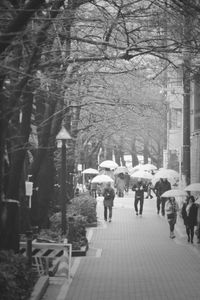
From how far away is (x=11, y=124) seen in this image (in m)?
16.3

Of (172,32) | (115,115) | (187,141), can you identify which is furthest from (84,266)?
(115,115)

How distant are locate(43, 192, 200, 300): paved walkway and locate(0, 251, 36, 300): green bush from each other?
135 cm

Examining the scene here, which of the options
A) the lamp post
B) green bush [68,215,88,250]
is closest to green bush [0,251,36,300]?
green bush [68,215,88,250]

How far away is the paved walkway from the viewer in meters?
13.1

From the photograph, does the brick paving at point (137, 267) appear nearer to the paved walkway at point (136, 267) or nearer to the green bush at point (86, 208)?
the paved walkway at point (136, 267)

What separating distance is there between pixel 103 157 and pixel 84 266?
6763cm

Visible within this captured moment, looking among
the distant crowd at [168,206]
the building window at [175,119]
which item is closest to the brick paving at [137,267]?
the distant crowd at [168,206]

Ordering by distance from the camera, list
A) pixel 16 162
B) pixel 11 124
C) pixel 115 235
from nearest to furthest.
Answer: pixel 16 162
pixel 11 124
pixel 115 235

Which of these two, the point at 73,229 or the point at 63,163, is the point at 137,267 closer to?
the point at 73,229

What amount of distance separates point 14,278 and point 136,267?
21.2ft

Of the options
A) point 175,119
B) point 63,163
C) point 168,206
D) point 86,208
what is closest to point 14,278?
point 63,163

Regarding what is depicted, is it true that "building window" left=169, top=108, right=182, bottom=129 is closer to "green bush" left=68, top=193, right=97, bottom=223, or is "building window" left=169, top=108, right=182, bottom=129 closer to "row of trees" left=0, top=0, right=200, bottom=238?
"green bush" left=68, top=193, right=97, bottom=223

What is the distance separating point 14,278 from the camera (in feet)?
35.5

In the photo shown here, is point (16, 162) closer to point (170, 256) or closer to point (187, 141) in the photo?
point (170, 256)
